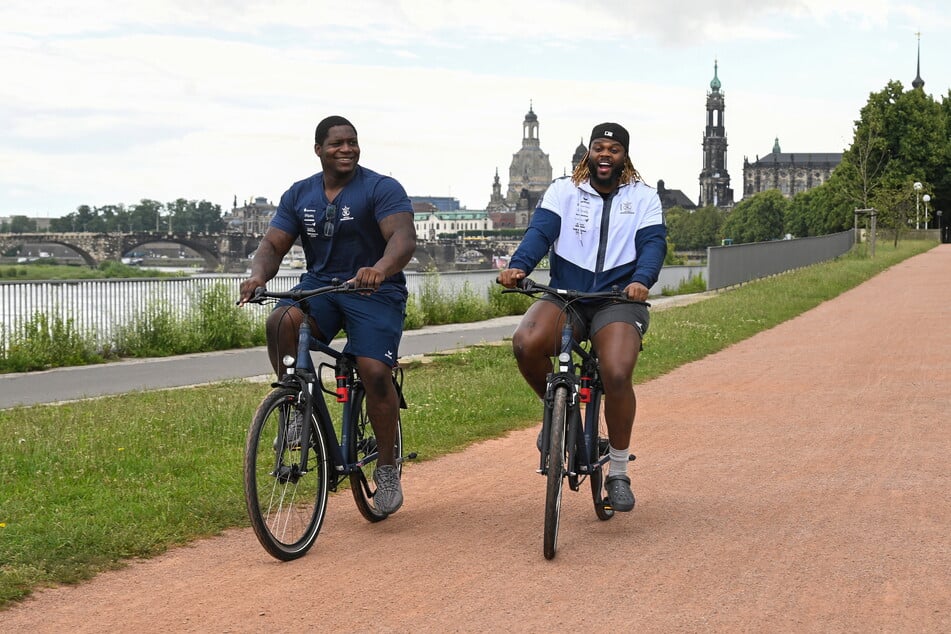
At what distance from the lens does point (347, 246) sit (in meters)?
5.68

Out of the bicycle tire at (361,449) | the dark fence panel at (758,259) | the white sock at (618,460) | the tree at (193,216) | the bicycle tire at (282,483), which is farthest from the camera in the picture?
the tree at (193,216)

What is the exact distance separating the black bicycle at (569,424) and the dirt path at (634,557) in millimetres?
196

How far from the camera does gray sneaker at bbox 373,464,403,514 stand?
19.3 feet

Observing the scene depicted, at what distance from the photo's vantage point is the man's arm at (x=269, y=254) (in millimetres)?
5562

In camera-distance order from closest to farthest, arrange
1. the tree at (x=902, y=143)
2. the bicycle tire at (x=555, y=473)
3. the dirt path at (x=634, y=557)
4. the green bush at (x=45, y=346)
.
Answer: the dirt path at (x=634, y=557) → the bicycle tire at (x=555, y=473) → the green bush at (x=45, y=346) → the tree at (x=902, y=143)

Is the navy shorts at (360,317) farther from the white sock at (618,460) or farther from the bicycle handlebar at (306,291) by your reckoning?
the white sock at (618,460)

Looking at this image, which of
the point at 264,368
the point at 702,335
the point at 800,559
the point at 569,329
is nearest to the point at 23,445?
the point at 569,329

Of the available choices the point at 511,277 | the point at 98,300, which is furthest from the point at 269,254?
the point at 98,300

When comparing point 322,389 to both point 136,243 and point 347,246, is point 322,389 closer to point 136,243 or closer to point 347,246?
point 347,246

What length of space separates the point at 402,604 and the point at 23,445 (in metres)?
4.28

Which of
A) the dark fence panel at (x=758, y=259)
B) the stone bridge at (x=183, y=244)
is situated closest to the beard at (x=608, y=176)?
the dark fence panel at (x=758, y=259)

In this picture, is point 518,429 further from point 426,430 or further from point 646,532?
point 646,532

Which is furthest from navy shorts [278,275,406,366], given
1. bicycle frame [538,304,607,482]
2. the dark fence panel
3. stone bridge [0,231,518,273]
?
stone bridge [0,231,518,273]

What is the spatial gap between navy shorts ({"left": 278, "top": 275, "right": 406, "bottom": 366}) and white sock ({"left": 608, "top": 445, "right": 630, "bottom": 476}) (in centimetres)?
107
